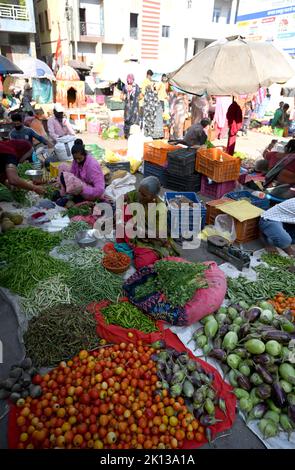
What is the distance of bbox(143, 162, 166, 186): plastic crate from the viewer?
664cm

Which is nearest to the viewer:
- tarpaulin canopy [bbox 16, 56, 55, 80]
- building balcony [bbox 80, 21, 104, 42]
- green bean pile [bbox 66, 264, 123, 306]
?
green bean pile [bbox 66, 264, 123, 306]

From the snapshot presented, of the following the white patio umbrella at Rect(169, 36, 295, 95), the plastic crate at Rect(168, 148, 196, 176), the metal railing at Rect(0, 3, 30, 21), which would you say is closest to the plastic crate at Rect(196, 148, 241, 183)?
the plastic crate at Rect(168, 148, 196, 176)

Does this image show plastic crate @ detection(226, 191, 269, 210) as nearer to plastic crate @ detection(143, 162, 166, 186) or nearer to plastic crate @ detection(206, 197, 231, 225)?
plastic crate @ detection(206, 197, 231, 225)

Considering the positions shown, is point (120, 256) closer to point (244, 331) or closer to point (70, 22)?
point (244, 331)

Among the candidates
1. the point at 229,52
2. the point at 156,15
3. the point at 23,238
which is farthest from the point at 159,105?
the point at 156,15

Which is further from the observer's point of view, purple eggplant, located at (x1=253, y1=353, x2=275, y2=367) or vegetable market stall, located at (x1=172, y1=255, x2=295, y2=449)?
purple eggplant, located at (x1=253, y1=353, x2=275, y2=367)

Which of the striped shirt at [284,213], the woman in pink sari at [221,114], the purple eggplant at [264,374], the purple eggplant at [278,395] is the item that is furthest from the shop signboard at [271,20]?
the purple eggplant at [278,395]

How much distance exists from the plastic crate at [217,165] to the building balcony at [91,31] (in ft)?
68.4

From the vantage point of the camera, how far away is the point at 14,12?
2014cm

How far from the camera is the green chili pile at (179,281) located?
9.05 ft

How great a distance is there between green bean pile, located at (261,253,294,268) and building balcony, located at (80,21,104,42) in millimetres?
23414

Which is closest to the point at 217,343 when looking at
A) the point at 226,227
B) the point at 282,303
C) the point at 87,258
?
the point at 282,303

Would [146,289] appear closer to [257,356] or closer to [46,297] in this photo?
[46,297]
